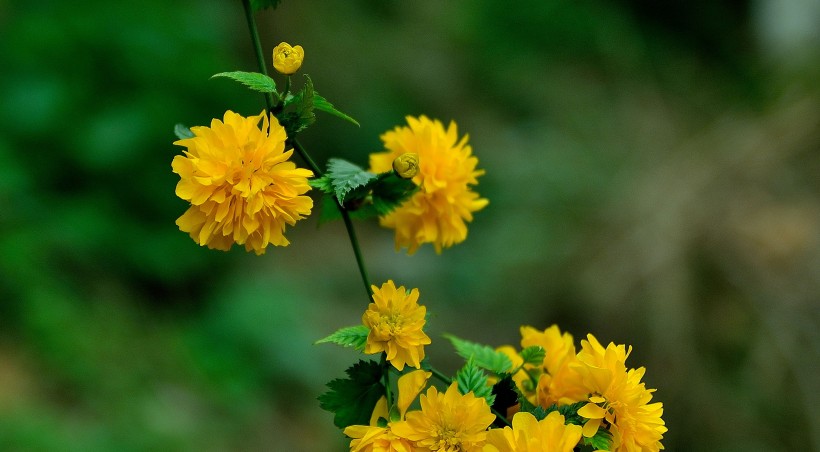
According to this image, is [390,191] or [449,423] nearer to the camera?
[449,423]

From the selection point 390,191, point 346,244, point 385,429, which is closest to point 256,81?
point 390,191

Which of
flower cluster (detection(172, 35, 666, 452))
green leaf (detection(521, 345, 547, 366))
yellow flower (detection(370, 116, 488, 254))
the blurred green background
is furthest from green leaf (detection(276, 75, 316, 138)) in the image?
the blurred green background

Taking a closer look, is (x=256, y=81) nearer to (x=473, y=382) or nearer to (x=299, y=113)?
(x=299, y=113)

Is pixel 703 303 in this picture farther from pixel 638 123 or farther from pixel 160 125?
pixel 160 125

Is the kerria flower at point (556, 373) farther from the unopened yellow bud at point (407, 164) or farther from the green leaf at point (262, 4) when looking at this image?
the green leaf at point (262, 4)

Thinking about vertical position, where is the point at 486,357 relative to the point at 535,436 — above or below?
above

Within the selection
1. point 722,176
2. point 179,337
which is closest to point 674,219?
point 722,176

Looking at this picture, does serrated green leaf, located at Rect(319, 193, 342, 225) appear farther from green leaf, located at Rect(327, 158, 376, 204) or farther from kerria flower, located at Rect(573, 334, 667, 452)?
kerria flower, located at Rect(573, 334, 667, 452)
